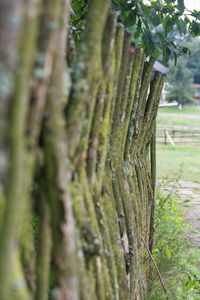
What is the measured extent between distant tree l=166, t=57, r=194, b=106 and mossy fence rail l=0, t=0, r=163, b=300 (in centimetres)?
4078

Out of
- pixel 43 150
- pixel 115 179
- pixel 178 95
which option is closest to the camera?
pixel 43 150

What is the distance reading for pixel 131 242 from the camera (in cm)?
191

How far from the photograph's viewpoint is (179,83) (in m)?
41.8

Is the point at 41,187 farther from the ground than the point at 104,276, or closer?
farther from the ground

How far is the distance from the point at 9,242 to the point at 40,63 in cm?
46

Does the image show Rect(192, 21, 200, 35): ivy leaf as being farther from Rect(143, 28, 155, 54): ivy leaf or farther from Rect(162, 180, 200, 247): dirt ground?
Rect(162, 180, 200, 247): dirt ground

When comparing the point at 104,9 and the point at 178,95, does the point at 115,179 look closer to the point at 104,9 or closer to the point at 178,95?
the point at 104,9

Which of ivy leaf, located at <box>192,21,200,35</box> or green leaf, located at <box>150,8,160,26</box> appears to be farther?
ivy leaf, located at <box>192,21,200,35</box>

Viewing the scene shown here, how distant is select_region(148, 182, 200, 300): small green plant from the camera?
8.45 ft

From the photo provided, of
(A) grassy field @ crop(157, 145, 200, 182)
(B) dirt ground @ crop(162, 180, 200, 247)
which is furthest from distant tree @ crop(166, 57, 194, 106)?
(B) dirt ground @ crop(162, 180, 200, 247)

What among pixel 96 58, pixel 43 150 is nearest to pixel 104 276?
pixel 43 150

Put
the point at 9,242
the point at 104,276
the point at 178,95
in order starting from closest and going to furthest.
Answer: the point at 9,242
the point at 104,276
the point at 178,95

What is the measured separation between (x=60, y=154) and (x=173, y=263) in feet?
7.75

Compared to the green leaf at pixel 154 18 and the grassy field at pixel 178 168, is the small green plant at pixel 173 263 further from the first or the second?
the grassy field at pixel 178 168
